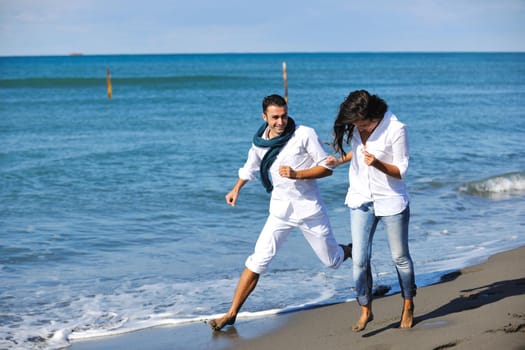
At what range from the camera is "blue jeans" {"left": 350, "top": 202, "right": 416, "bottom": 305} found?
5.00 metres

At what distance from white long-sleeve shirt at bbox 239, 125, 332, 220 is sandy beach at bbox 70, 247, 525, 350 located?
0.92m

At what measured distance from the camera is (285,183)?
5.40m

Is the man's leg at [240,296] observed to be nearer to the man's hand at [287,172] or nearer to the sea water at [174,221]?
the sea water at [174,221]

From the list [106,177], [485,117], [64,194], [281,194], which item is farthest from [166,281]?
[485,117]

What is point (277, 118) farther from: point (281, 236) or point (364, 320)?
point (364, 320)

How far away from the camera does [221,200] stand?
1192cm

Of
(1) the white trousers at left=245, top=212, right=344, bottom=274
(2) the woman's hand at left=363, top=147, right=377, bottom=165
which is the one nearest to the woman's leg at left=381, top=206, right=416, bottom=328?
(2) the woman's hand at left=363, top=147, right=377, bottom=165

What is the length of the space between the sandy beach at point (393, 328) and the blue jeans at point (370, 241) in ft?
1.20

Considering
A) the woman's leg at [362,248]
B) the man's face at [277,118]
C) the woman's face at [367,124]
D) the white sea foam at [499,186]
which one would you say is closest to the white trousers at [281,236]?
the woman's leg at [362,248]

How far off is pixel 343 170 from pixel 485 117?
43.1 feet

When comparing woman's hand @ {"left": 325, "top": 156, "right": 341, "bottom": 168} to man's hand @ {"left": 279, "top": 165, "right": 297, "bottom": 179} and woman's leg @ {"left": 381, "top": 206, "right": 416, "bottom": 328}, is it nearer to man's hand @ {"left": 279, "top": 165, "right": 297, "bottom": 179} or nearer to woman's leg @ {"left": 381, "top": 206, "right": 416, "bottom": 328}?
man's hand @ {"left": 279, "top": 165, "right": 297, "bottom": 179}

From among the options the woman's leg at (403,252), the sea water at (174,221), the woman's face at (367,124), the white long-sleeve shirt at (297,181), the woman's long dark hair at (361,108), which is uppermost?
the woman's long dark hair at (361,108)

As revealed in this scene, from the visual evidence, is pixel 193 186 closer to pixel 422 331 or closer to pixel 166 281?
pixel 166 281

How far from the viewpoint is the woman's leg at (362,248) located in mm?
5051
